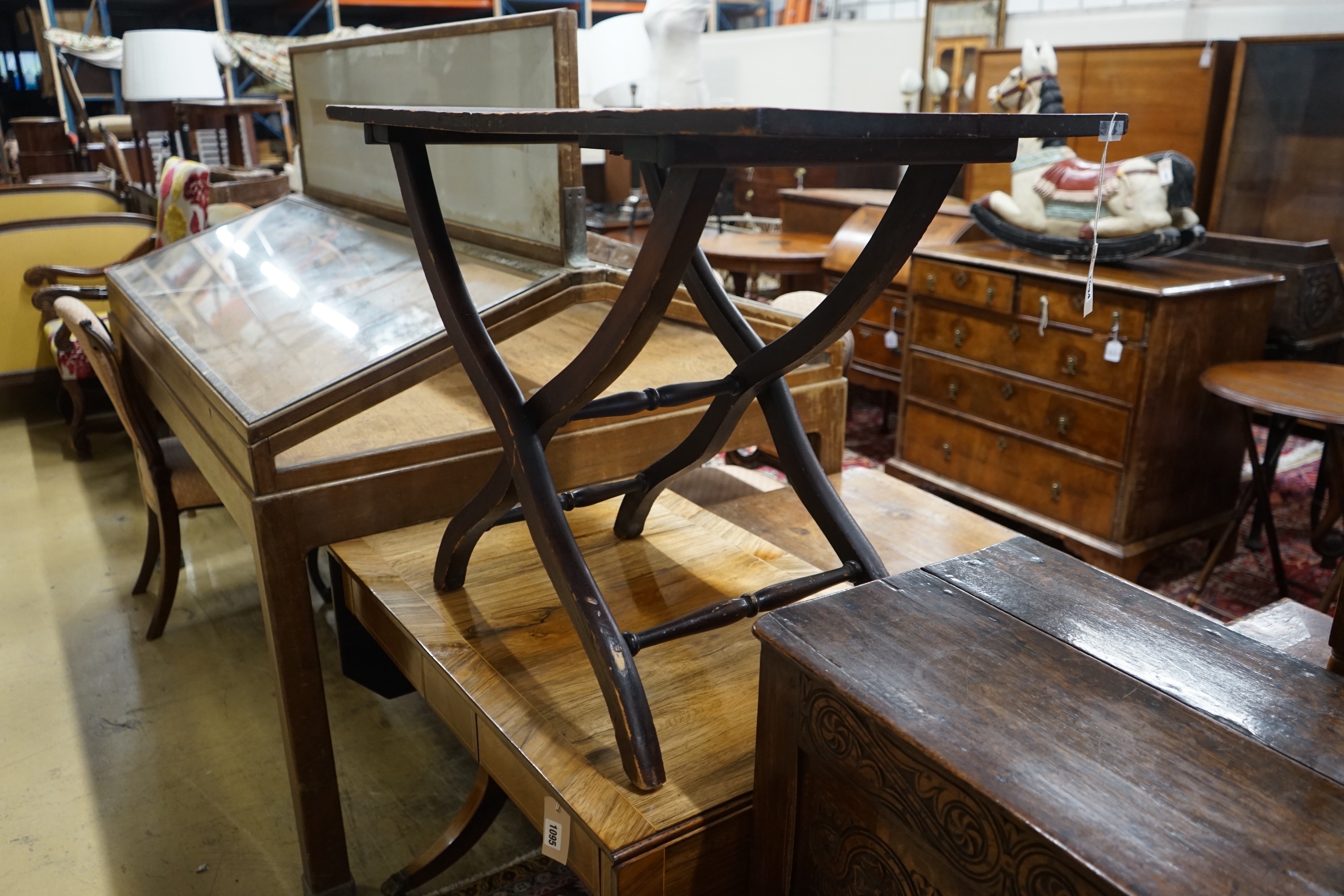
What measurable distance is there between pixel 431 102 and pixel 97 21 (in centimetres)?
735

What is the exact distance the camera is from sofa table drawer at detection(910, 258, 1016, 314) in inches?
129

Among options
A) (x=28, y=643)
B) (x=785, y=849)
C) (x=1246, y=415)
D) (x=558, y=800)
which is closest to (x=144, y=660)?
(x=28, y=643)

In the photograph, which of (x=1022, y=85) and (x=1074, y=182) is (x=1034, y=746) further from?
(x=1022, y=85)

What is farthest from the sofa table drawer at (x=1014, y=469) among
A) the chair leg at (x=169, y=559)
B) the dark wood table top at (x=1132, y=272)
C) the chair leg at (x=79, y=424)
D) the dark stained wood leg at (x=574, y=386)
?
the chair leg at (x=79, y=424)

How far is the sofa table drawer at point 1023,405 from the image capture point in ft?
10.0

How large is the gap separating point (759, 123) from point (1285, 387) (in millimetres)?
2699

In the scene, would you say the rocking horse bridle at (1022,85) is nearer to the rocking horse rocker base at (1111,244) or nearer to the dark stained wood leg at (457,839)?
the rocking horse rocker base at (1111,244)

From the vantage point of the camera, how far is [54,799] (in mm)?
2082

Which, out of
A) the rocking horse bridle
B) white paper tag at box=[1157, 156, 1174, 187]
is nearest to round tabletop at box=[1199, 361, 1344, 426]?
white paper tag at box=[1157, 156, 1174, 187]

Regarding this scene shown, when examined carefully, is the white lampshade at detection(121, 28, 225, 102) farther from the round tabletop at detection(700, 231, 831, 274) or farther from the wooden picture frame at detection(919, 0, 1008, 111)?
the wooden picture frame at detection(919, 0, 1008, 111)

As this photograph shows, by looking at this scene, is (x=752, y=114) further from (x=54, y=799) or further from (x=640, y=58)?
(x=640, y=58)

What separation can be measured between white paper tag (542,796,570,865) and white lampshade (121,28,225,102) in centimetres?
483

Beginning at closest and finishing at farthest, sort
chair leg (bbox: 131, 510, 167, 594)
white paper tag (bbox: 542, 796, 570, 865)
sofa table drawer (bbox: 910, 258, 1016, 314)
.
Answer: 1. white paper tag (bbox: 542, 796, 570, 865)
2. chair leg (bbox: 131, 510, 167, 594)
3. sofa table drawer (bbox: 910, 258, 1016, 314)

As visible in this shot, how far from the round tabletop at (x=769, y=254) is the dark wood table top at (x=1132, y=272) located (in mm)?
1055
